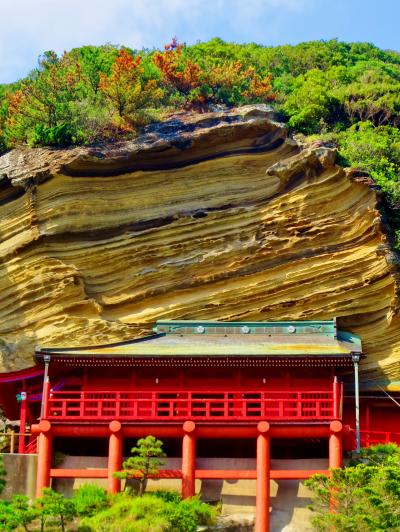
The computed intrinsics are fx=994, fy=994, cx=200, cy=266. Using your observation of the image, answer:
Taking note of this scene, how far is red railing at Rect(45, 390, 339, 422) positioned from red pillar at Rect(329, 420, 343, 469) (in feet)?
1.03

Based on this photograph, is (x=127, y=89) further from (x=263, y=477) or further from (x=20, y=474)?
(x=263, y=477)

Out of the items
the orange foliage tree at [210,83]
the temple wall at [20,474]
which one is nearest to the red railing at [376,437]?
the temple wall at [20,474]

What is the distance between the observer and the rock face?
28547mm

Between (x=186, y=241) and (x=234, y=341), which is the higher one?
(x=186, y=241)

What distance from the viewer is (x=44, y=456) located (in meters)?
24.1

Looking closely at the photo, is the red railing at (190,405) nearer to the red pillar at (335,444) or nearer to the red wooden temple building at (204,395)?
the red wooden temple building at (204,395)

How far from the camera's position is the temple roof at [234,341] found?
25.5m

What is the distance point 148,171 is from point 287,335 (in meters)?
6.78

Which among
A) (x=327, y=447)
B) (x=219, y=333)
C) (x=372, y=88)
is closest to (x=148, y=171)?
(x=219, y=333)

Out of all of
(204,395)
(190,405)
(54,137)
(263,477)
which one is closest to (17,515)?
(190,405)

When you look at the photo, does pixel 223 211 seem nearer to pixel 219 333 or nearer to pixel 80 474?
pixel 219 333

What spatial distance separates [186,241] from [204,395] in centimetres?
504

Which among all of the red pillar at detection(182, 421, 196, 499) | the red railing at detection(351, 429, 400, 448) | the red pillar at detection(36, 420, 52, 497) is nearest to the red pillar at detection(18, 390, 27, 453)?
the red pillar at detection(36, 420, 52, 497)

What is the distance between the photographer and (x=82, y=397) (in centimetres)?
2509
